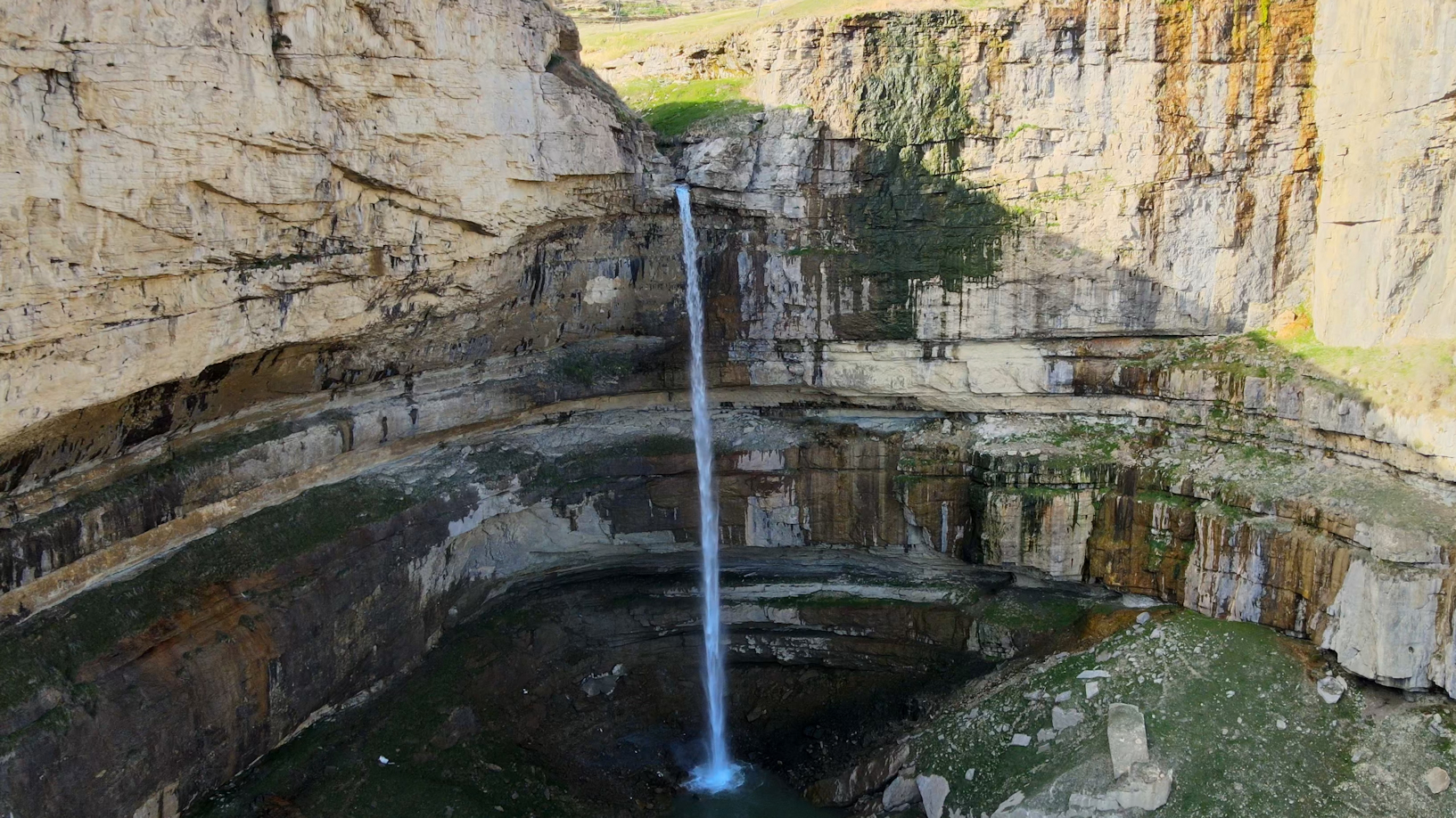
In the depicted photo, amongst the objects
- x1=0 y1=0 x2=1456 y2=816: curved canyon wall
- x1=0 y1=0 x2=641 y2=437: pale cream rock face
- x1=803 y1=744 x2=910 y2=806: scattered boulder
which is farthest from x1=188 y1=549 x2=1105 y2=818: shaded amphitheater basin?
x1=0 y1=0 x2=641 y2=437: pale cream rock face

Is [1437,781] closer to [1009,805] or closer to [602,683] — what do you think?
[1009,805]

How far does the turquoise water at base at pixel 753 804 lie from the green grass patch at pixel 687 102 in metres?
14.8

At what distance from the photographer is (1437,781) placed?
55.1 ft

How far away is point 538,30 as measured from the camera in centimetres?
2111

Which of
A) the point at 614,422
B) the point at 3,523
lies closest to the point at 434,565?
the point at 614,422

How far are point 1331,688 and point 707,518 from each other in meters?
13.0

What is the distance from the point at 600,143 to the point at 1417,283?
16038mm

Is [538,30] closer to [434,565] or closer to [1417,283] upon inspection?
[434,565]

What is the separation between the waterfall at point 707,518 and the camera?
81.3 feet

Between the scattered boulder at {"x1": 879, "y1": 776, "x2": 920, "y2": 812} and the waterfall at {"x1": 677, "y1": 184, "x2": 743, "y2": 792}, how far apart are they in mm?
4629

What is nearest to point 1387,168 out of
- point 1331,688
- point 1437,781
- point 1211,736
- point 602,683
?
point 1331,688

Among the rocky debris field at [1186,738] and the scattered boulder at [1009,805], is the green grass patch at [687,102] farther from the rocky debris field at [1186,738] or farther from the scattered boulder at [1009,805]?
the scattered boulder at [1009,805]

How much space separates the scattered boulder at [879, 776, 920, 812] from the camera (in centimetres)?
2061

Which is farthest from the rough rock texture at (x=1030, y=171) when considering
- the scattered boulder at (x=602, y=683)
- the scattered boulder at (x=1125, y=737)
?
the scattered boulder at (x=602, y=683)
